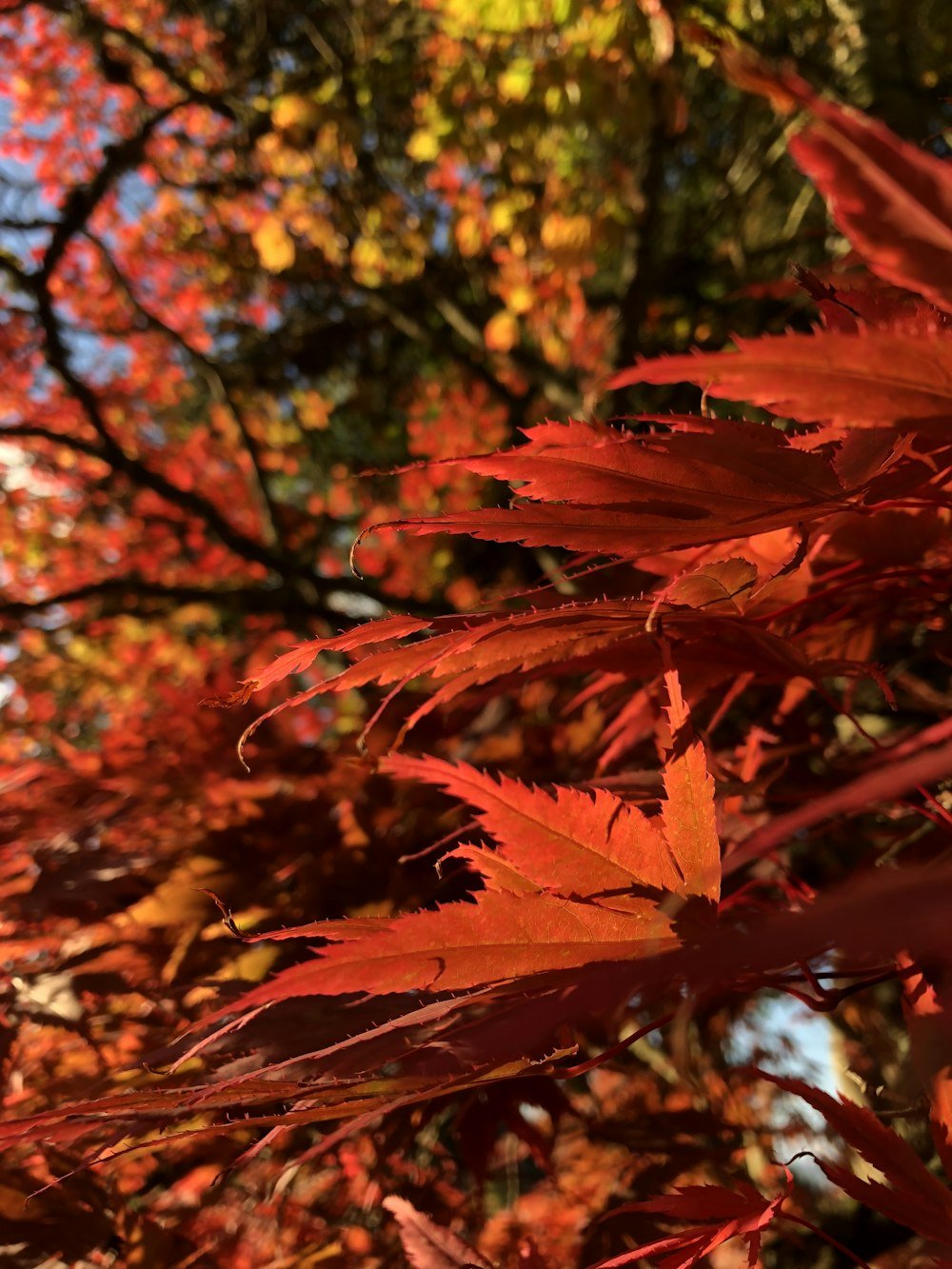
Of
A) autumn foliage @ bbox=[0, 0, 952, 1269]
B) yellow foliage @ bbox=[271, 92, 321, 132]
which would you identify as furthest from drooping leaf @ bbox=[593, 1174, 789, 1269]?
yellow foliage @ bbox=[271, 92, 321, 132]

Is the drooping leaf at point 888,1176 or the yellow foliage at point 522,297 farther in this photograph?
the yellow foliage at point 522,297

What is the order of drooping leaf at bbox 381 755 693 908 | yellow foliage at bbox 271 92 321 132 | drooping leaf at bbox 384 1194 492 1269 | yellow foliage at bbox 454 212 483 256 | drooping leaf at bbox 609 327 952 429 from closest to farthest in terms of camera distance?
drooping leaf at bbox 609 327 952 429 < drooping leaf at bbox 381 755 693 908 < drooping leaf at bbox 384 1194 492 1269 < yellow foliage at bbox 271 92 321 132 < yellow foliage at bbox 454 212 483 256

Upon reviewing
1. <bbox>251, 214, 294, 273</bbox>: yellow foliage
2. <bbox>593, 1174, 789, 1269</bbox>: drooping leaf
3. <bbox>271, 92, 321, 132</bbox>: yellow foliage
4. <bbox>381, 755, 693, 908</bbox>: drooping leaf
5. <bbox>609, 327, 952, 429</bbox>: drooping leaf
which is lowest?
<bbox>593, 1174, 789, 1269</bbox>: drooping leaf

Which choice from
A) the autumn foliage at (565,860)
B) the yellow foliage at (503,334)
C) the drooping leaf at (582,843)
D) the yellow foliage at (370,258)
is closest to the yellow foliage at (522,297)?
the yellow foliage at (503,334)

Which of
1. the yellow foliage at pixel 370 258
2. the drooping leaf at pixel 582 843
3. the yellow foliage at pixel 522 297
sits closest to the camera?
the drooping leaf at pixel 582 843

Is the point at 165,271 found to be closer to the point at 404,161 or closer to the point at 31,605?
the point at 404,161

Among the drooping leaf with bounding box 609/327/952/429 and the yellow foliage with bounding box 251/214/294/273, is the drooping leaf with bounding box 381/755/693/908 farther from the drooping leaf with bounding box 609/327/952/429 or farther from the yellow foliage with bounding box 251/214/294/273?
the yellow foliage with bounding box 251/214/294/273

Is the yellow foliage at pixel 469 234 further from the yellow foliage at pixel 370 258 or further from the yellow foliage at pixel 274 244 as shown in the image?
the yellow foliage at pixel 274 244

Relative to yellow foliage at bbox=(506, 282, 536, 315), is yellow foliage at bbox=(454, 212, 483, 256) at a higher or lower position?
higher

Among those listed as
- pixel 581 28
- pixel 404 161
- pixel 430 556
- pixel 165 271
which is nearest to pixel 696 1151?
pixel 581 28

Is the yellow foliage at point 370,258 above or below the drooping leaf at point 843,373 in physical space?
above

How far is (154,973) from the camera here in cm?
85

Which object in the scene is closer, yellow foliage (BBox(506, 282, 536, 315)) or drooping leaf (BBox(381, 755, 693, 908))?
drooping leaf (BBox(381, 755, 693, 908))

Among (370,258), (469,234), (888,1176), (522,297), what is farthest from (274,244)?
(888,1176)
